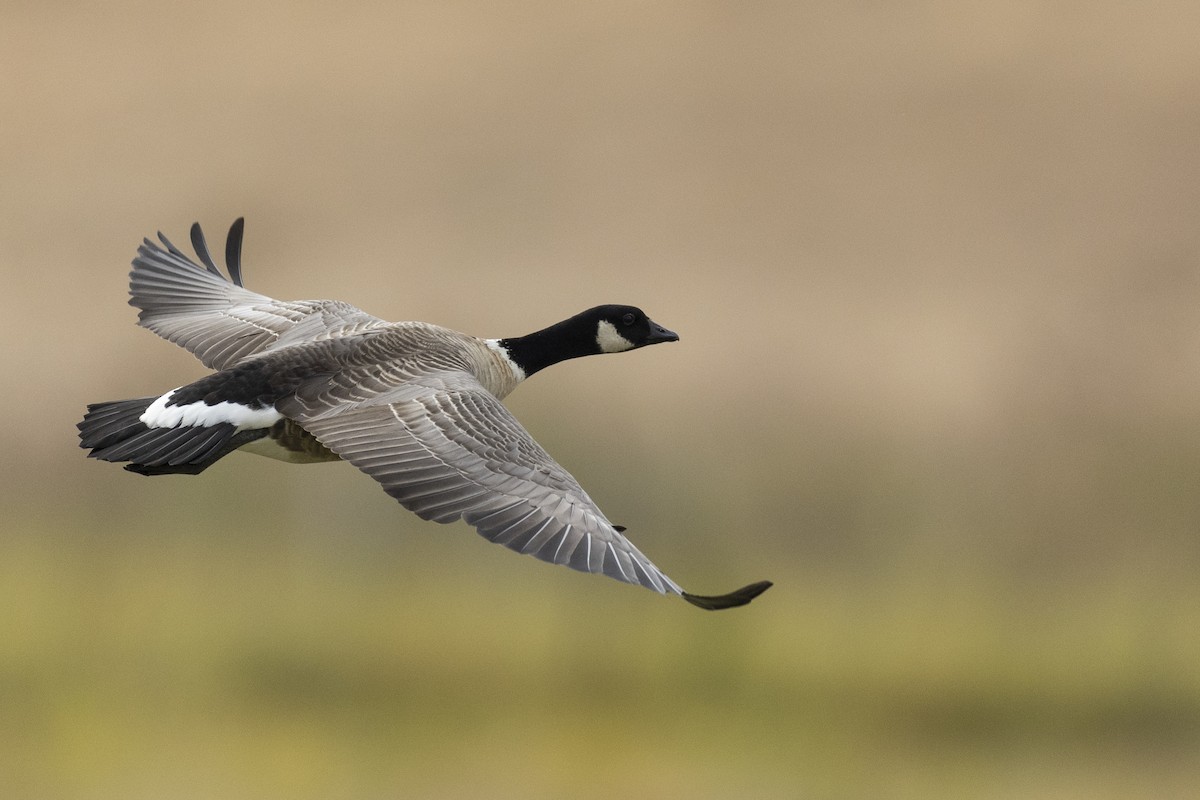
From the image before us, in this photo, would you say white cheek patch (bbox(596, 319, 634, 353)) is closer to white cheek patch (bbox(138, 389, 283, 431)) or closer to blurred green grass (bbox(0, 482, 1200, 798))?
white cheek patch (bbox(138, 389, 283, 431))

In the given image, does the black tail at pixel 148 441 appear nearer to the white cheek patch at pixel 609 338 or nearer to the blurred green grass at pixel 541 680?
the white cheek patch at pixel 609 338

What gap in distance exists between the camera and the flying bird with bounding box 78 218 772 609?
701 cm

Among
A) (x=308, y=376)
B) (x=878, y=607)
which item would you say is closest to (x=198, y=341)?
(x=308, y=376)

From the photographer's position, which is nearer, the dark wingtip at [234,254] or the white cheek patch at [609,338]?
the white cheek patch at [609,338]

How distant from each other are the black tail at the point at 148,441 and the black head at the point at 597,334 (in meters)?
1.93

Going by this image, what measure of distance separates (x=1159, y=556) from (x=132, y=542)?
10237 millimetres

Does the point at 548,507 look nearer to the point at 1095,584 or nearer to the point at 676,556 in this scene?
the point at 676,556

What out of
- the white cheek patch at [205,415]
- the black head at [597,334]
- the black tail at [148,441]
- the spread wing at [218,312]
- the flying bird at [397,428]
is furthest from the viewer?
the black head at [597,334]

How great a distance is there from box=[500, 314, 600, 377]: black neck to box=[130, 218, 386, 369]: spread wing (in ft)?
2.21

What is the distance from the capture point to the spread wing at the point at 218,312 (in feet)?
29.7

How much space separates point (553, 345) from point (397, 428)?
1809mm

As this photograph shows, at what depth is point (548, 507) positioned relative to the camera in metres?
7.14

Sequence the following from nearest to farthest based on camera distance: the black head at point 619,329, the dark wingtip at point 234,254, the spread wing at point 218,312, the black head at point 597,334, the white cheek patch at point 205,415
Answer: the white cheek patch at point 205,415, the spread wing at point 218,312, the black head at point 597,334, the black head at point 619,329, the dark wingtip at point 234,254

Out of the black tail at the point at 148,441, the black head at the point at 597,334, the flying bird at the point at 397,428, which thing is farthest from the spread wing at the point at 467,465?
the black head at the point at 597,334
